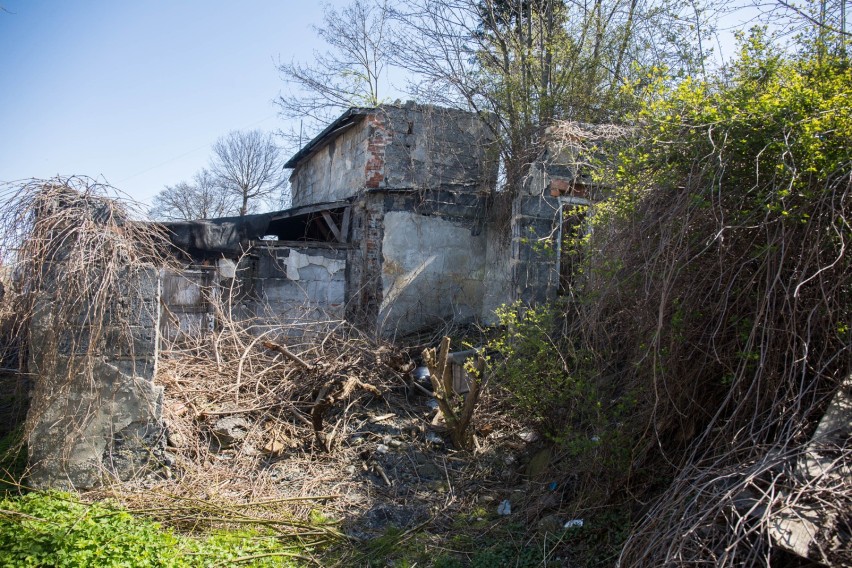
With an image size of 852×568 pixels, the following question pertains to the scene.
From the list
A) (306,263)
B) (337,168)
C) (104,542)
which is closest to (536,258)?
(306,263)

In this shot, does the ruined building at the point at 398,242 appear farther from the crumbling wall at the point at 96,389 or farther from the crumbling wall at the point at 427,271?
the crumbling wall at the point at 96,389

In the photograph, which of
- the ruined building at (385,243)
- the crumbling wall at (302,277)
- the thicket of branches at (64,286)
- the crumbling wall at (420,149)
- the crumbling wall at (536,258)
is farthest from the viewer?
the crumbling wall at (420,149)

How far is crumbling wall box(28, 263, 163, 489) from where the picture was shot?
4.82m

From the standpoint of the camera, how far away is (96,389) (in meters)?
4.91

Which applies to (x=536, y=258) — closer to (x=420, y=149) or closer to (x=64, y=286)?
(x=420, y=149)

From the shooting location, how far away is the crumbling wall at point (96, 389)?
4816 millimetres

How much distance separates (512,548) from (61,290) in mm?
3793

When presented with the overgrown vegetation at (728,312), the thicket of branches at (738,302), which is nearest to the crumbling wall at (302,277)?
the overgrown vegetation at (728,312)

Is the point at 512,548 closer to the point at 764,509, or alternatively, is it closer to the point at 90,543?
the point at 764,509

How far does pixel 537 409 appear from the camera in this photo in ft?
17.2

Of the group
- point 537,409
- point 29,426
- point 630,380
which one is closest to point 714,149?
point 630,380

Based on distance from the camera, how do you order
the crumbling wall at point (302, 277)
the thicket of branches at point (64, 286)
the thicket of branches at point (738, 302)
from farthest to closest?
1. the crumbling wall at point (302, 277)
2. the thicket of branches at point (64, 286)
3. the thicket of branches at point (738, 302)

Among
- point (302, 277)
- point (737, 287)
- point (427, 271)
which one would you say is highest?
point (737, 287)

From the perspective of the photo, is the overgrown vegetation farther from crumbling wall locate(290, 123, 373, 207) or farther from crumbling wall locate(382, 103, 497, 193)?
crumbling wall locate(290, 123, 373, 207)
